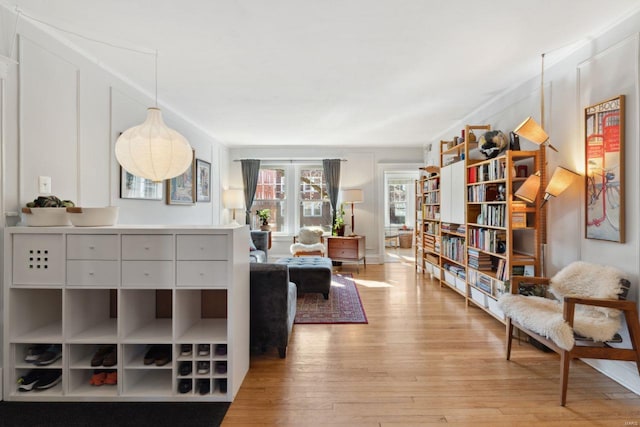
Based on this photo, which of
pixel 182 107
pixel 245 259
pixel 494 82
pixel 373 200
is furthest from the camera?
pixel 373 200

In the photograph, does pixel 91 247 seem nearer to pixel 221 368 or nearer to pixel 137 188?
pixel 221 368

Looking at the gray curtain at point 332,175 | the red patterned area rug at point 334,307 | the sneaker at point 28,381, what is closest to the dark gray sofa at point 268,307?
the red patterned area rug at point 334,307

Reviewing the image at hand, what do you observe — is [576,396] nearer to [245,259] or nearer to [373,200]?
[245,259]

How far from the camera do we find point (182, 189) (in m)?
4.58

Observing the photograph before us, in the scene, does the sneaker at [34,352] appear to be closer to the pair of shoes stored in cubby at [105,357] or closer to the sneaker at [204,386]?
the pair of shoes stored in cubby at [105,357]

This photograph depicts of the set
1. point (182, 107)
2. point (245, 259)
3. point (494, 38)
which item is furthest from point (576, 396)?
point (182, 107)

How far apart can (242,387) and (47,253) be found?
4.92 ft

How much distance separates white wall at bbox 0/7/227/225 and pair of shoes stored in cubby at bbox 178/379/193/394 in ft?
5.14

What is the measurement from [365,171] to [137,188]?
4.45 m

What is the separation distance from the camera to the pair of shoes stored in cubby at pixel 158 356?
6.81ft

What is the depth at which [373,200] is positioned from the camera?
22.4 feet

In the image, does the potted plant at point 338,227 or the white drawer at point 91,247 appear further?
the potted plant at point 338,227

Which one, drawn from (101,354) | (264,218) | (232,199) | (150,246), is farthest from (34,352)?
(264,218)

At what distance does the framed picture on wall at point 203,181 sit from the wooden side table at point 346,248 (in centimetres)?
237
